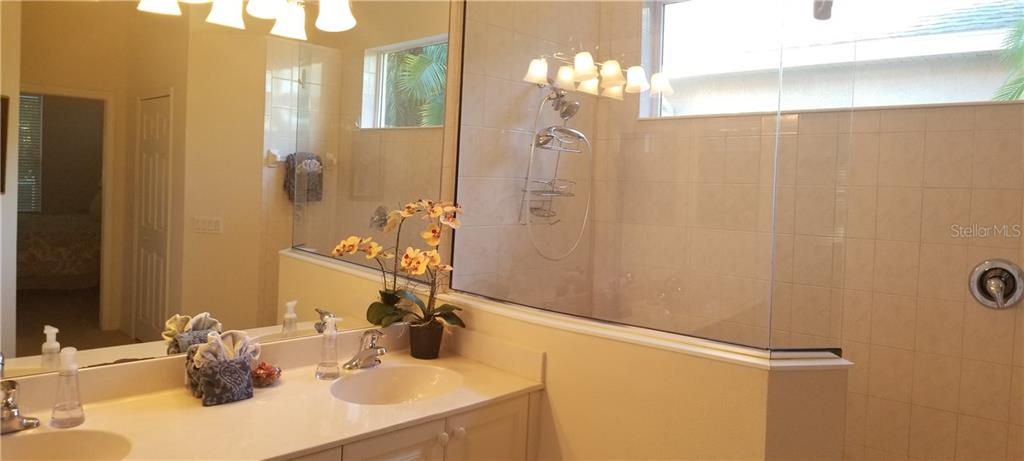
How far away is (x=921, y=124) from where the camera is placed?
97.7 inches

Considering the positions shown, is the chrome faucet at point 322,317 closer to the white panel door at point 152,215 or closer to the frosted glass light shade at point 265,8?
the white panel door at point 152,215

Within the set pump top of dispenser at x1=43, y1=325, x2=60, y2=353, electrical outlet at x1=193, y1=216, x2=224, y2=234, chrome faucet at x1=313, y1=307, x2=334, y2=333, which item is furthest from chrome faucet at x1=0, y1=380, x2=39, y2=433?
chrome faucet at x1=313, y1=307, x2=334, y2=333

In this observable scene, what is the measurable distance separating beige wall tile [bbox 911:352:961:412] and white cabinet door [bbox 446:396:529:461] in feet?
5.23

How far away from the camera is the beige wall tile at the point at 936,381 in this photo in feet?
7.98

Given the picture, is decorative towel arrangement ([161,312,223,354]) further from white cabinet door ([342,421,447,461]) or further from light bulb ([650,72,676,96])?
light bulb ([650,72,676,96])

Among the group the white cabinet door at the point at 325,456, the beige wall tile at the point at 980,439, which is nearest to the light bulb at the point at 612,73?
the beige wall tile at the point at 980,439

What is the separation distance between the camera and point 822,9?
2480 millimetres

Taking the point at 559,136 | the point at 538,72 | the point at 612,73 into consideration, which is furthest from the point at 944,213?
the point at 538,72

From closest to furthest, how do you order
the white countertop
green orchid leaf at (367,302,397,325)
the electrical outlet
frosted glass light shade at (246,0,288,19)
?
the white countertop < the electrical outlet < frosted glass light shade at (246,0,288,19) < green orchid leaf at (367,302,397,325)

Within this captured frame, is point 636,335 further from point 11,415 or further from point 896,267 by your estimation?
point 11,415

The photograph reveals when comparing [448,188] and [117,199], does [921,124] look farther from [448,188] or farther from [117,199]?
[117,199]

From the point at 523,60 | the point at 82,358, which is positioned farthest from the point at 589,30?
the point at 82,358

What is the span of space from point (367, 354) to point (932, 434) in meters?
2.17

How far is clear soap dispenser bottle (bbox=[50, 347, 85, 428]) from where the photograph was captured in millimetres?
1520
